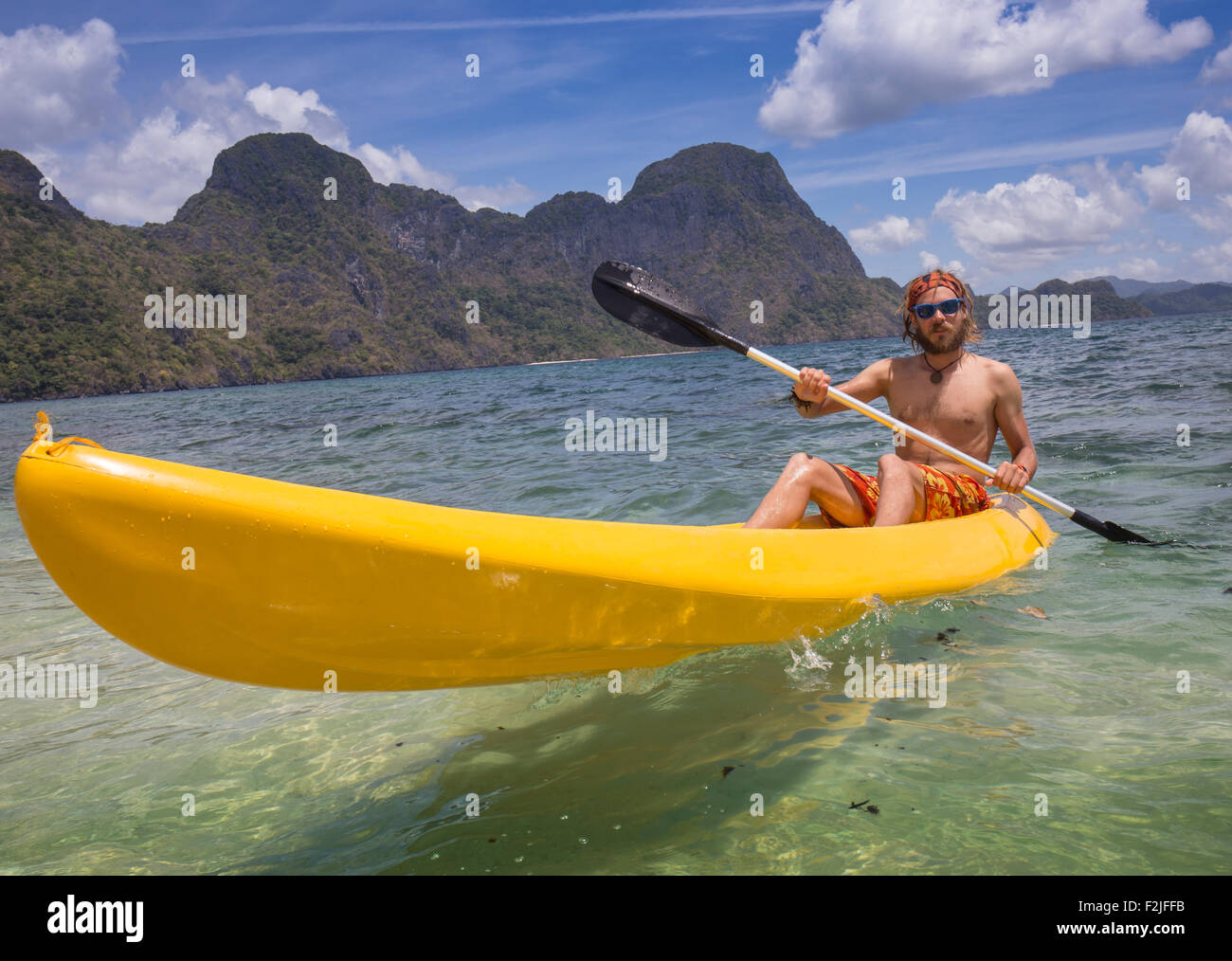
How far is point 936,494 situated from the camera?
3.92 metres

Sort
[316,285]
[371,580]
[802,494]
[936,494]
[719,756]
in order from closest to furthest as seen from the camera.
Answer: [371,580], [719,756], [802,494], [936,494], [316,285]

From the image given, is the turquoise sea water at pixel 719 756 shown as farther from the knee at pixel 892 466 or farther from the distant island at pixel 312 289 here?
the distant island at pixel 312 289

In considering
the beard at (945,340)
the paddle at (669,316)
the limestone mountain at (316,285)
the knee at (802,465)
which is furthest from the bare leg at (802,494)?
the limestone mountain at (316,285)

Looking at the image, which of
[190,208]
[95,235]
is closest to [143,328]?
[95,235]

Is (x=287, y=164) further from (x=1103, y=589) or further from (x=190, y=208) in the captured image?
(x=1103, y=589)

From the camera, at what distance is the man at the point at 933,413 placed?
372 centimetres

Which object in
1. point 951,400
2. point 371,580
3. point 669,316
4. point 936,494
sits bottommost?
point 371,580

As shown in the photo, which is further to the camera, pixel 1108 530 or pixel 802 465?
pixel 1108 530

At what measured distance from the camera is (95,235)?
307ft

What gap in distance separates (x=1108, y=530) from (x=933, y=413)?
144 cm

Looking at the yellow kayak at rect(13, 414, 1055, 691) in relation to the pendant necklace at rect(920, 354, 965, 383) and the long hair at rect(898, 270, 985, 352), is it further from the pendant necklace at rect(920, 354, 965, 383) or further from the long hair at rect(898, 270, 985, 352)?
the long hair at rect(898, 270, 985, 352)

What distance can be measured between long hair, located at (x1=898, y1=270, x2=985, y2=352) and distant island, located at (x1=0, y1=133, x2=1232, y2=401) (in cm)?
5410

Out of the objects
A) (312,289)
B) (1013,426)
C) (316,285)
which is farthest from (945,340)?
(316,285)

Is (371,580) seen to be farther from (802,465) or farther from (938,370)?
(938,370)
